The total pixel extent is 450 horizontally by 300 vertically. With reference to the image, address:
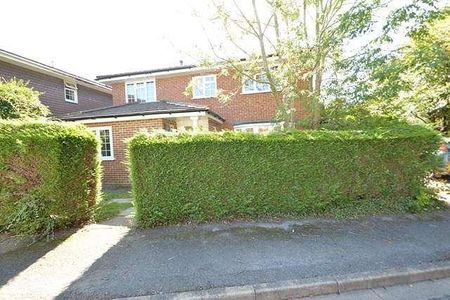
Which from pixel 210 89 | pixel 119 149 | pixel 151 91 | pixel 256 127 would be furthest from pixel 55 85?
pixel 256 127

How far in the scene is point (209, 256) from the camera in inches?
176

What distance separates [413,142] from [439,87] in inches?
290

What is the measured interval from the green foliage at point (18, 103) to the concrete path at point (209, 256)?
710cm

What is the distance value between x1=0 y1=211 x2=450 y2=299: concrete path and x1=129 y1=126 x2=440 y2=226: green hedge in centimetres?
47

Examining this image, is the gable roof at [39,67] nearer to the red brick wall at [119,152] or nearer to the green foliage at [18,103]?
the green foliage at [18,103]

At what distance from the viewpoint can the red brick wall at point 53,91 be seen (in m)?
13.6

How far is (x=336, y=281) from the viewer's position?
3658 millimetres

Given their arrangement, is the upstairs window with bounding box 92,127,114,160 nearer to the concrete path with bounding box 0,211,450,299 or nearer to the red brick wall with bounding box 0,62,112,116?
the red brick wall with bounding box 0,62,112,116

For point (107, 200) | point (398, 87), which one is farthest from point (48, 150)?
point (398, 87)

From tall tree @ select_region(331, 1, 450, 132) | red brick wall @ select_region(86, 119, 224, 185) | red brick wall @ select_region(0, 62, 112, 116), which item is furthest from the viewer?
red brick wall @ select_region(0, 62, 112, 116)

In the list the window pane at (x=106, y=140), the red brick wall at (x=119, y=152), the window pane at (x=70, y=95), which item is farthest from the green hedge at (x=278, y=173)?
the window pane at (x=70, y=95)

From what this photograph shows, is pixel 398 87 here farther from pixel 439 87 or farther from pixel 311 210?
pixel 439 87

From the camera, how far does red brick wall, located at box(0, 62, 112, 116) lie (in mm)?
13609

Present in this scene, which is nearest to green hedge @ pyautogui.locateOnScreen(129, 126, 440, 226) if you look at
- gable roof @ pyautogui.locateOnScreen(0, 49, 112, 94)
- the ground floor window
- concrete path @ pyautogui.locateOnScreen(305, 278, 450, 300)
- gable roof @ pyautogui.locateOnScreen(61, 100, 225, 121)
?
concrete path @ pyautogui.locateOnScreen(305, 278, 450, 300)
